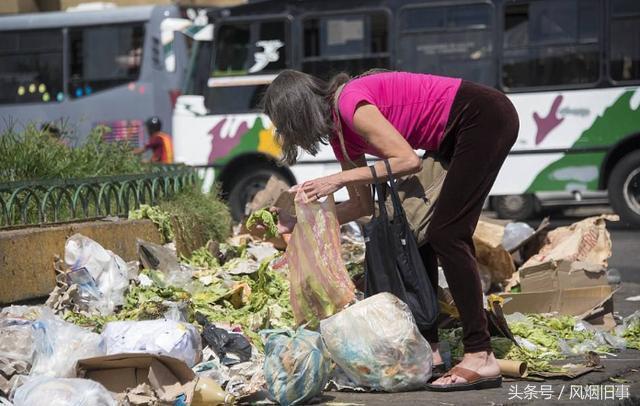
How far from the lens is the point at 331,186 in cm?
455

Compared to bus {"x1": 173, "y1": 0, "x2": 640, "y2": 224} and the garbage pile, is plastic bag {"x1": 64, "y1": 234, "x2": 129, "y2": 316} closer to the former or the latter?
the garbage pile

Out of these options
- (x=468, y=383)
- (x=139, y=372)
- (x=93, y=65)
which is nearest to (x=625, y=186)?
(x=468, y=383)

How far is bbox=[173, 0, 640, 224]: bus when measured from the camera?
13.5 m

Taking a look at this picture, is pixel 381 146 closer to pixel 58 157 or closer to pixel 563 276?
pixel 563 276

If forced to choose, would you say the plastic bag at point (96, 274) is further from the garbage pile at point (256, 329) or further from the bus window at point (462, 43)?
the bus window at point (462, 43)

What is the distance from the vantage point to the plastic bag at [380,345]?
4508mm

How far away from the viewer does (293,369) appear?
14.3 feet

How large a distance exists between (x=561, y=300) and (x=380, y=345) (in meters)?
2.07

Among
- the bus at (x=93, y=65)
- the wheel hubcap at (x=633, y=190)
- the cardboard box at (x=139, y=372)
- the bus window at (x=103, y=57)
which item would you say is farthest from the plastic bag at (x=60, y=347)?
the bus window at (x=103, y=57)

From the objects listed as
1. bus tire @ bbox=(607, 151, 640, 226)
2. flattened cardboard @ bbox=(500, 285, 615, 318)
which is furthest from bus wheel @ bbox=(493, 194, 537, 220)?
flattened cardboard @ bbox=(500, 285, 615, 318)

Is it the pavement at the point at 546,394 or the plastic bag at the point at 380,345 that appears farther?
the plastic bag at the point at 380,345

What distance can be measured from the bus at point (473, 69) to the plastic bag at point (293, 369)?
28.7 ft

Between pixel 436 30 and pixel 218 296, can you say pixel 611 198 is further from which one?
pixel 218 296

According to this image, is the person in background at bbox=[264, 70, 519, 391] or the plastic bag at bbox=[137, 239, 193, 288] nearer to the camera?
the person in background at bbox=[264, 70, 519, 391]
